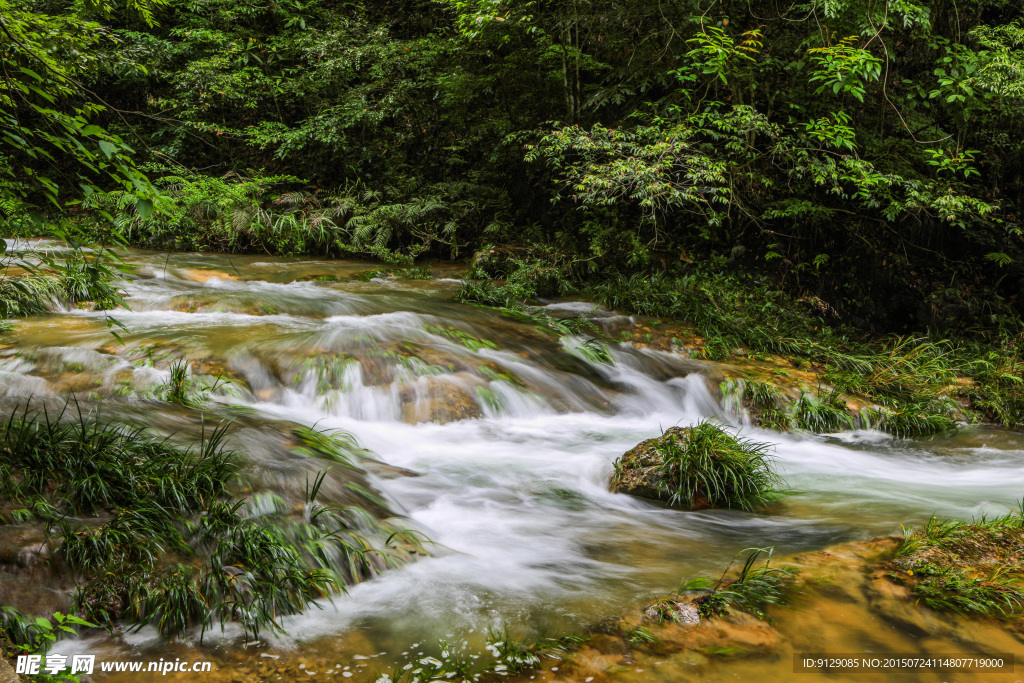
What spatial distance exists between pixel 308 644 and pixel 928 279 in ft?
39.5

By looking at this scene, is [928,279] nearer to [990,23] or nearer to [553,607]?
[990,23]

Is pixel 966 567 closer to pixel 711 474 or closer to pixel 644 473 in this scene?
pixel 711 474

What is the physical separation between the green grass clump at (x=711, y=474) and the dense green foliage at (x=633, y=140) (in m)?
5.10

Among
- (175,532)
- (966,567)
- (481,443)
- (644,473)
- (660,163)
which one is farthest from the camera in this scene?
(660,163)

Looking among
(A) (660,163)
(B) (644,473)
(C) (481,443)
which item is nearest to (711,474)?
(B) (644,473)

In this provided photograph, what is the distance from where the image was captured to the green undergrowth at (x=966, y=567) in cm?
320

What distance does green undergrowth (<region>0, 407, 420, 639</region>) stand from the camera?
9.71 feet

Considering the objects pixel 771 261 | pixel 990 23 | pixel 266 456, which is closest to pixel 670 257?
pixel 771 261

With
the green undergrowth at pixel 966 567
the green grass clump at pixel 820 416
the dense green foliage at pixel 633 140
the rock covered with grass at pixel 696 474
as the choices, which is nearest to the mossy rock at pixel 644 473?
the rock covered with grass at pixel 696 474

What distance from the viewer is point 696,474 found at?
16.3ft

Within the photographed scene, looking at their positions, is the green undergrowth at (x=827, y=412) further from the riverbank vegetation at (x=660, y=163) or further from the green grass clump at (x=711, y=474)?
the green grass clump at (x=711, y=474)

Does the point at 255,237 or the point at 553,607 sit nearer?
the point at 553,607

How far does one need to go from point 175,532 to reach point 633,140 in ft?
28.4

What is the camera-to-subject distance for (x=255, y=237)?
517 inches
